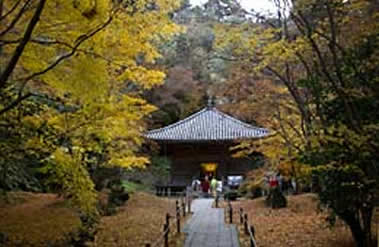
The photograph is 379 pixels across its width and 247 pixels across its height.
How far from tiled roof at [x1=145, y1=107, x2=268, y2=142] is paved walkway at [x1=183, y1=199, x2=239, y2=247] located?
42.9 feet

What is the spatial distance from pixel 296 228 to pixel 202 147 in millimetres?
19739

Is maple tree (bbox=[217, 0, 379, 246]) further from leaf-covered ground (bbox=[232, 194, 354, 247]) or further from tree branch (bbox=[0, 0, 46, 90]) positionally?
tree branch (bbox=[0, 0, 46, 90])

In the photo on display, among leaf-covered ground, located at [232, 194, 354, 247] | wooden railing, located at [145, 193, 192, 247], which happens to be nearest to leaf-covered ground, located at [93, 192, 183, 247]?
wooden railing, located at [145, 193, 192, 247]

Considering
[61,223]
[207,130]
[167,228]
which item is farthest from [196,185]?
[167,228]

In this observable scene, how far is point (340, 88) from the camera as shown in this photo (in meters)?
8.55

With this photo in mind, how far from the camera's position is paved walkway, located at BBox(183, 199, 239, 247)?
1264 centimetres

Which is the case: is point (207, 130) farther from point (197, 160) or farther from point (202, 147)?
point (197, 160)

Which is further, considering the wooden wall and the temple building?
the wooden wall

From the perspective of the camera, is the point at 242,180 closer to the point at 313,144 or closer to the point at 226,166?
the point at 226,166

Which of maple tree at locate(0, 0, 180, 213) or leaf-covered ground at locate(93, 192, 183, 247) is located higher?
maple tree at locate(0, 0, 180, 213)

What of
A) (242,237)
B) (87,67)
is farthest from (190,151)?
(87,67)

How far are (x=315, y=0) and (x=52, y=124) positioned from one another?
6.10m

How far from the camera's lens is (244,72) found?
1630 cm

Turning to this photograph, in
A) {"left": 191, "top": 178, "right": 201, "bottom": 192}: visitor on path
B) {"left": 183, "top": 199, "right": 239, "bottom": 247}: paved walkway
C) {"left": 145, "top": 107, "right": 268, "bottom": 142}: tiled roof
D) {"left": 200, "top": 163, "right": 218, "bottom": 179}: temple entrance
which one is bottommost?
{"left": 183, "top": 199, "right": 239, "bottom": 247}: paved walkway
